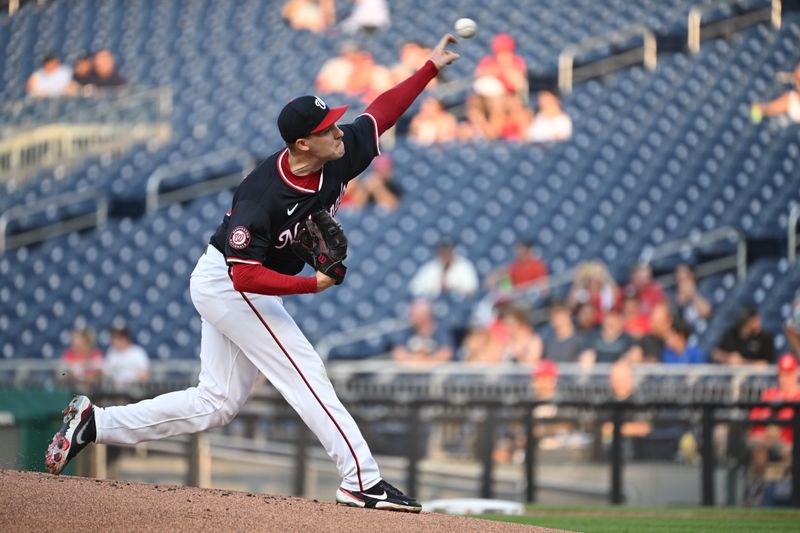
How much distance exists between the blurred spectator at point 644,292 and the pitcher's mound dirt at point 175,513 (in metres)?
5.67

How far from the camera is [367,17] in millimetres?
13703

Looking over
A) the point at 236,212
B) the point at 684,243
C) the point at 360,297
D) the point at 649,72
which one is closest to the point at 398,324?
the point at 360,297

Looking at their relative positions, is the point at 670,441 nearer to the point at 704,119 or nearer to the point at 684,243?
the point at 684,243

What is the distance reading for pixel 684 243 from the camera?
11375mm

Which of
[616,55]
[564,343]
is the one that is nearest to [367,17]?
[616,55]

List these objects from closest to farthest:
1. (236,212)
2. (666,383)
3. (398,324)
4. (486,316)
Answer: (236,212) → (666,383) → (486,316) → (398,324)

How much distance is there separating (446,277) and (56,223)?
13.4ft

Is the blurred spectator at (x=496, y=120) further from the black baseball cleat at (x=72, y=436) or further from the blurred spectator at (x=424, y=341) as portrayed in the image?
the black baseball cleat at (x=72, y=436)

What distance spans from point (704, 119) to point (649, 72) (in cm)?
84

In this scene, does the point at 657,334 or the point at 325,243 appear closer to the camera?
the point at 325,243

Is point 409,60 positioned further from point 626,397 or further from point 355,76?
point 626,397

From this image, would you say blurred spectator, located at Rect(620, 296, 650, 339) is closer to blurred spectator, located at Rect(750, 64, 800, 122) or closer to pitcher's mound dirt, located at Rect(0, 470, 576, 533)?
blurred spectator, located at Rect(750, 64, 800, 122)

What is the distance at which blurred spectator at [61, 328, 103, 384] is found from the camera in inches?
339

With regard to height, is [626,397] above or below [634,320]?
below
